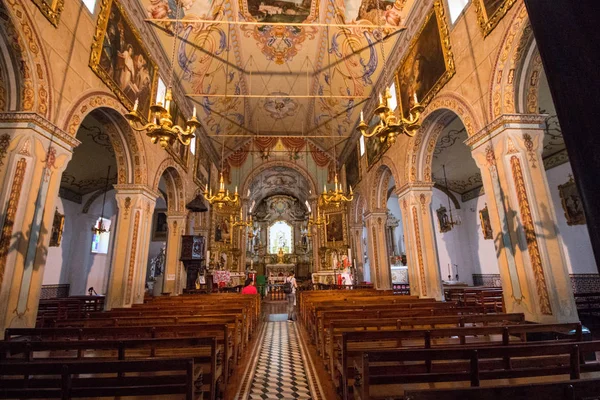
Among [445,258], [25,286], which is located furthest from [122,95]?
[445,258]

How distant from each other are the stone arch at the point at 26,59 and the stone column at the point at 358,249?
45.6 ft

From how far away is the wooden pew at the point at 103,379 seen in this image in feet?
6.60

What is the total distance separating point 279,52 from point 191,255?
28.5 feet

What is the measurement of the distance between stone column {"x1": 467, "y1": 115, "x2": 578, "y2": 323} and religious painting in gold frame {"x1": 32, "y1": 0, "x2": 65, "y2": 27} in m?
7.82

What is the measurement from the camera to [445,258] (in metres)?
16.4

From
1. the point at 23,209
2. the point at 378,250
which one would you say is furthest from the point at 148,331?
the point at 378,250

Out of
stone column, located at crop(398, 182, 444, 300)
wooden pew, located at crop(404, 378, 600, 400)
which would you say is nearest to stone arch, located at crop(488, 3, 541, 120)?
stone column, located at crop(398, 182, 444, 300)

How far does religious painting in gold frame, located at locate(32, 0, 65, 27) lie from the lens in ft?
15.3

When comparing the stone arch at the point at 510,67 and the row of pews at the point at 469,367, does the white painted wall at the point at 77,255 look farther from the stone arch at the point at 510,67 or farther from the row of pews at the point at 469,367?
the stone arch at the point at 510,67

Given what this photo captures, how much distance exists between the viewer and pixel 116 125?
24.2 ft

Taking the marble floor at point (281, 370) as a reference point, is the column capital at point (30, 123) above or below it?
above

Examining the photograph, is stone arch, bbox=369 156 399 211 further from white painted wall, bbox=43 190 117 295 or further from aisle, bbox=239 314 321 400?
white painted wall, bbox=43 190 117 295

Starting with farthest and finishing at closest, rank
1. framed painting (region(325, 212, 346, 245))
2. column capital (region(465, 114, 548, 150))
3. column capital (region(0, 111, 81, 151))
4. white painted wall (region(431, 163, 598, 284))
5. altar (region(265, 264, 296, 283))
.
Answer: altar (region(265, 264, 296, 283)), framed painting (region(325, 212, 346, 245)), white painted wall (region(431, 163, 598, 284)), column capital (region(465, 114, 548, 150)), column capital (region(0, 111, 81, 151))

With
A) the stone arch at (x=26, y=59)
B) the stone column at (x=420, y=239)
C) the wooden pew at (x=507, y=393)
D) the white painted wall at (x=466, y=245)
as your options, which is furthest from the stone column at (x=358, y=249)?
the wooden pew at (x=507, y=393)
